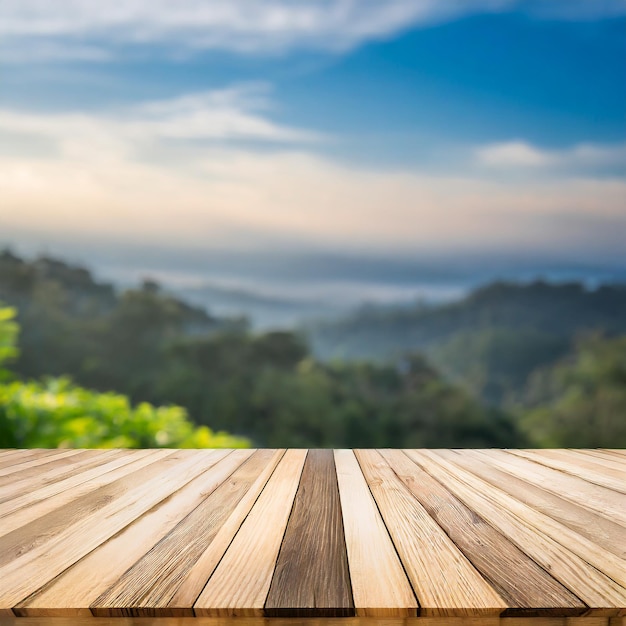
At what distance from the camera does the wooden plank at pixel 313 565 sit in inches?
32.9

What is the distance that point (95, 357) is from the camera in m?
7.33

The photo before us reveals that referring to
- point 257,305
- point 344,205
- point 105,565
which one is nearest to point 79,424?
point 105,565

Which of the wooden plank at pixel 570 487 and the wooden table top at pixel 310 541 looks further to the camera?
the wooden plank at pixel 570 487

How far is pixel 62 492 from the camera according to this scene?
1570mm

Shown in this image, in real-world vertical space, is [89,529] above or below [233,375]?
above

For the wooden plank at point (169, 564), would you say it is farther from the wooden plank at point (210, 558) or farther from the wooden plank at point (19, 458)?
the wooden plank at point (19, 458)

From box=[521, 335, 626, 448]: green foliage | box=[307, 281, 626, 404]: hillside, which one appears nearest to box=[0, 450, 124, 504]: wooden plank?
box=[307, 281, 626, 404]: hillside

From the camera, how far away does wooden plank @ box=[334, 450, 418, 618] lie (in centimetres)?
83

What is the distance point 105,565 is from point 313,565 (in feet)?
1.14

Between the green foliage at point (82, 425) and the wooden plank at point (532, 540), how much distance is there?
213cm

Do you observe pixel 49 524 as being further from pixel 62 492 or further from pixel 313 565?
pixel 313 565

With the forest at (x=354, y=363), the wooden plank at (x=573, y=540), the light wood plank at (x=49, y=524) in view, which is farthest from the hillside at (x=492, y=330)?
Result: the light wood plank at (x=49, y=524)

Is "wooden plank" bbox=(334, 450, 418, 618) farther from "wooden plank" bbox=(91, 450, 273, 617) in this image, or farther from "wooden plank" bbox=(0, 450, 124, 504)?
"wooden plank" bbox=(0, 450, 124, 504)

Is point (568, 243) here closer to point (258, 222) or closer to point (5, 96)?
point (258, 222)
